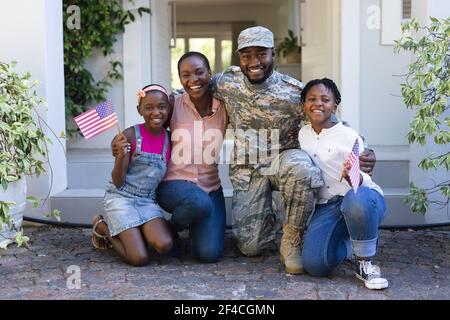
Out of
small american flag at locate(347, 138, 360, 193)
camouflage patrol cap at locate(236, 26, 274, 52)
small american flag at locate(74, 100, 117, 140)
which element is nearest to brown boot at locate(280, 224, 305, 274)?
small american flag at locate(347, 138, 360, 193)

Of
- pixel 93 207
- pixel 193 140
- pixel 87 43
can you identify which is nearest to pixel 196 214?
pixel 193 140

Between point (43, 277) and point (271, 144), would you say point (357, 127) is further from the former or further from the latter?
point (43, 277)

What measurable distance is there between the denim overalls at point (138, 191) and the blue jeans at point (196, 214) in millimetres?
87

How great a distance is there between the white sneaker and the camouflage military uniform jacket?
84 centimetres

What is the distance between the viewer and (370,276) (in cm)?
300

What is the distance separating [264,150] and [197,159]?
1.37 ft

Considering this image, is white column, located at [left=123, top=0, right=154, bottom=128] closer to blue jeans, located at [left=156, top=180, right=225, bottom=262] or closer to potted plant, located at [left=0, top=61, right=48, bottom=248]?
potted plant, located at [left=0, top=61, right=48, bottom=248]

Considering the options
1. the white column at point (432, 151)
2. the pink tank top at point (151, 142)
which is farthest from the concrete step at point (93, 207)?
the pink tank top at point (151, 142)

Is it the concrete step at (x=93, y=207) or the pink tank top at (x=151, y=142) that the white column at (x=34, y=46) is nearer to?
the concrete step at (x=93, y=207)

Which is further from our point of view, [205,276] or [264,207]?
[264,207]

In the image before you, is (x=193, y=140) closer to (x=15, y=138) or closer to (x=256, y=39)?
(x=256, y=39)

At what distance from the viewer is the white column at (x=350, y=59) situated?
5.34 m
